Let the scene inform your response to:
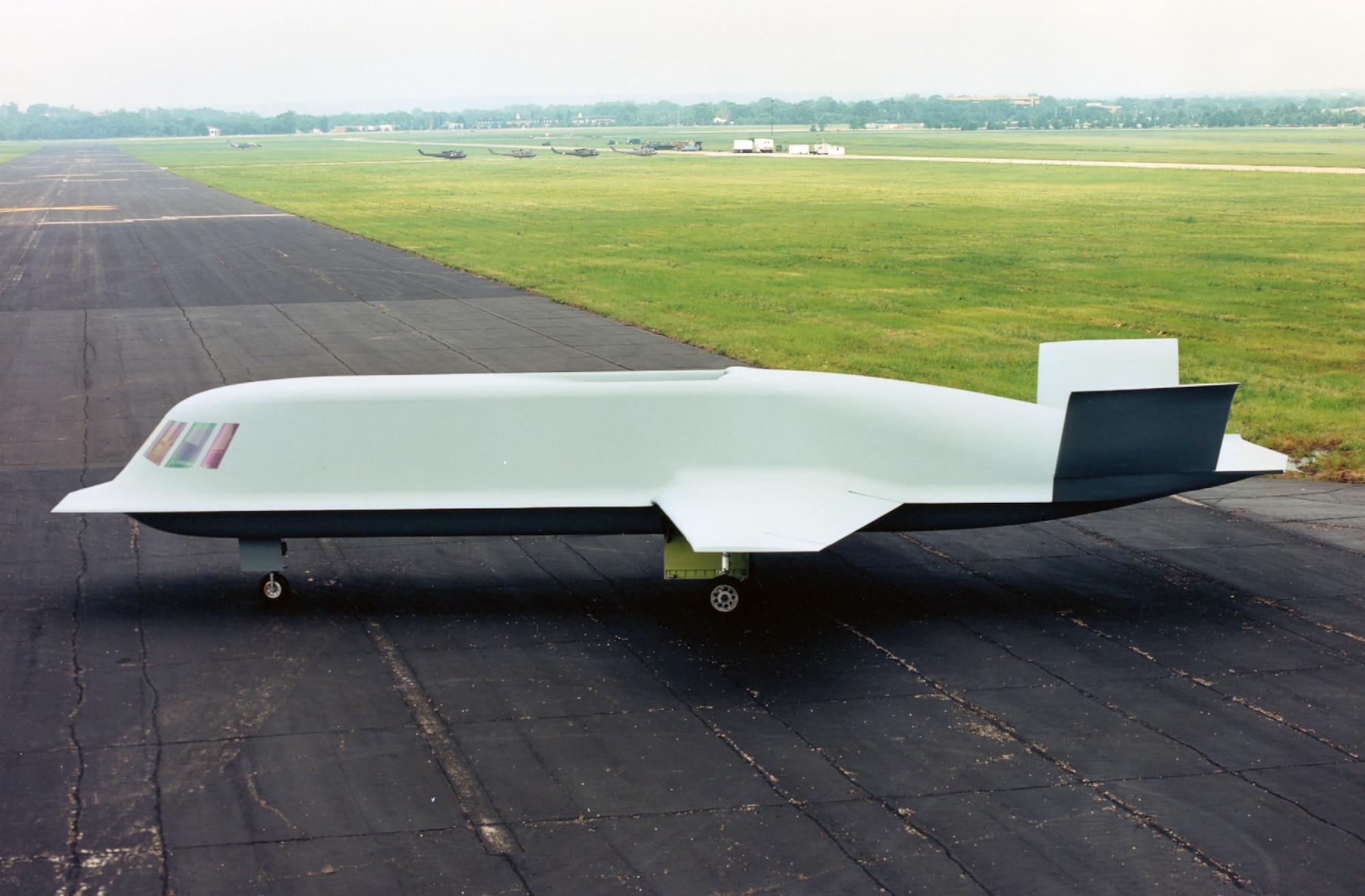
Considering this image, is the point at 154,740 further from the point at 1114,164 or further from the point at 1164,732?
the point at 1114,164

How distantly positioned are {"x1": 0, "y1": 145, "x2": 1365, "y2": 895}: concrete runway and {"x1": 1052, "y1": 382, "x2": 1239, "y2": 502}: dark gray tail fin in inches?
65.5

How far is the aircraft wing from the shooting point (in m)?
14.1

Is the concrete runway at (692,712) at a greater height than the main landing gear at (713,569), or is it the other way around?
the main landing gear at (713,569)

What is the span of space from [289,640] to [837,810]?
738cm

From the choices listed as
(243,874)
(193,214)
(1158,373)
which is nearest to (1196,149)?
(193,214)

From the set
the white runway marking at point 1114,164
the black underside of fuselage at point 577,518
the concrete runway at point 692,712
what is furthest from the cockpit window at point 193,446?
the white runway marking at point 1114,164

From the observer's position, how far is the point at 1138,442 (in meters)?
15.9

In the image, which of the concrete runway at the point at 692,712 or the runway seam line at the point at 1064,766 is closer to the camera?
the runway seam line at the point at 1064,766

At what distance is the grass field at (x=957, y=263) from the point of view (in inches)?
1346

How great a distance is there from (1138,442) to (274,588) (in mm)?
11026

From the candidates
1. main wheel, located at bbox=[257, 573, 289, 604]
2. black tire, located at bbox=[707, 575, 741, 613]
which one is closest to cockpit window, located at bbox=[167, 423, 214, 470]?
main wheel, located at bbox=[257, 573, 289, 604]

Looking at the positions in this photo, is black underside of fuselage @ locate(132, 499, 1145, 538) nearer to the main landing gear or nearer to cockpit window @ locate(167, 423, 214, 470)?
the main landing gear

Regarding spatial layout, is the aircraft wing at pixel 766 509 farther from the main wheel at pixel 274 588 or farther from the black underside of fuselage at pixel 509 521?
the main wheel at pixel 274 588

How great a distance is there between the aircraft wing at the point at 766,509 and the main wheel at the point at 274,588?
16.8 ft
